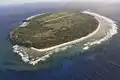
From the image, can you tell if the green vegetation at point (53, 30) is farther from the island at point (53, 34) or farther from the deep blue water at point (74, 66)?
the deep blue water at point (74, 66)

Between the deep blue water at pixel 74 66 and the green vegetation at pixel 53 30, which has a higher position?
the green vegetation at pixel 53 30

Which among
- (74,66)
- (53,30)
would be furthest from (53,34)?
(74,66)

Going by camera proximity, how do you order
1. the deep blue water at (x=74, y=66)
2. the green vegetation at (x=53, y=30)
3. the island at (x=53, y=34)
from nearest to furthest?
the deep blue water at (x=74, y=66) → the island at (x=53, y=34) → the green vegetation at (x=53, y=30)

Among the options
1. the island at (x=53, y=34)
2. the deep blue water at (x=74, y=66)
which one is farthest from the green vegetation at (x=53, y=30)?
the deep blue water at (x=74, y=66)

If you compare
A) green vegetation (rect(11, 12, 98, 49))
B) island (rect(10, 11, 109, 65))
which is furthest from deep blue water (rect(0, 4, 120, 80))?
green vegetation (rect(11, 12, 98, 49))

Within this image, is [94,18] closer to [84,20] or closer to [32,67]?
[84,20]

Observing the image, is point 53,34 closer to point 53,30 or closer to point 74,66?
point 53,30

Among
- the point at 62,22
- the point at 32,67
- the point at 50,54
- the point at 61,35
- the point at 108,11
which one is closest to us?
the point at 32,67

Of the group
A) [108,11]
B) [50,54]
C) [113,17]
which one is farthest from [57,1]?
[50,54]
